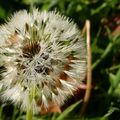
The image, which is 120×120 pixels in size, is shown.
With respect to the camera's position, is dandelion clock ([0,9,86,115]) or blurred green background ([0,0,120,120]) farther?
blurred green background ([0,0,120,120])

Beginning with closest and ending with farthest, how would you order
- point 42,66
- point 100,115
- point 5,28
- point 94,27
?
point 42,66
point 5,28
point 100,115
point 94,27

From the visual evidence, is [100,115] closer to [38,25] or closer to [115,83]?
[115,83]

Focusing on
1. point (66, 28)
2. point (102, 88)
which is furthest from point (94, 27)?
point (66, 28)

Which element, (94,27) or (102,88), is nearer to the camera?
(102,88)

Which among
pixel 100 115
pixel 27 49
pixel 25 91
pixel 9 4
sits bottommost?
pixel 100 115
